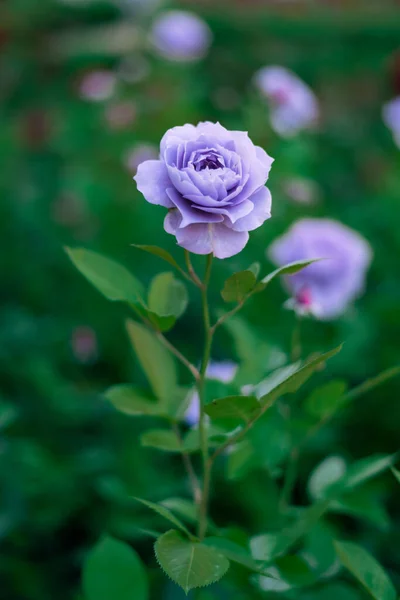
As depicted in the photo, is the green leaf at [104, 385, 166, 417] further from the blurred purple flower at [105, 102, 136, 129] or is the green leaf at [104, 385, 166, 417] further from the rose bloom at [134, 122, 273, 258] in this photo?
the blurred purple flower at [105, 102, 136, 129]

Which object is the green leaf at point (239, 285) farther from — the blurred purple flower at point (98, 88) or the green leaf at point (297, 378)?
the blurred purple flower at point (98, 88)

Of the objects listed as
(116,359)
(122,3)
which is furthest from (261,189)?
(122,3)

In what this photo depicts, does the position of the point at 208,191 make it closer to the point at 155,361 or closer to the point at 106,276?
the point at 106,276

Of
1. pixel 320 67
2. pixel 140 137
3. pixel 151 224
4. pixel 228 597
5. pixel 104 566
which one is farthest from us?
pixel 320 67

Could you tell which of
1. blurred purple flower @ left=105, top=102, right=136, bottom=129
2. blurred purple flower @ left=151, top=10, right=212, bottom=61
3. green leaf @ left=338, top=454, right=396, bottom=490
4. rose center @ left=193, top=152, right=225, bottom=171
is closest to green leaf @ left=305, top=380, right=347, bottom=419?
green leaf @ left=338, top=454, right=396, bottom=490

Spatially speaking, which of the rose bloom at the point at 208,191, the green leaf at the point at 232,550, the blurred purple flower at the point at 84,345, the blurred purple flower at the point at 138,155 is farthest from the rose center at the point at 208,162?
the blurred purple flower at the point at 138,155

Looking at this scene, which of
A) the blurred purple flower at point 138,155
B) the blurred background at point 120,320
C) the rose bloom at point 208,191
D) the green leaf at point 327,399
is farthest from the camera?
the blurred purple flower at point 138,155

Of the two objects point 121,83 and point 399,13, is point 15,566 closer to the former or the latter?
point 121,83
